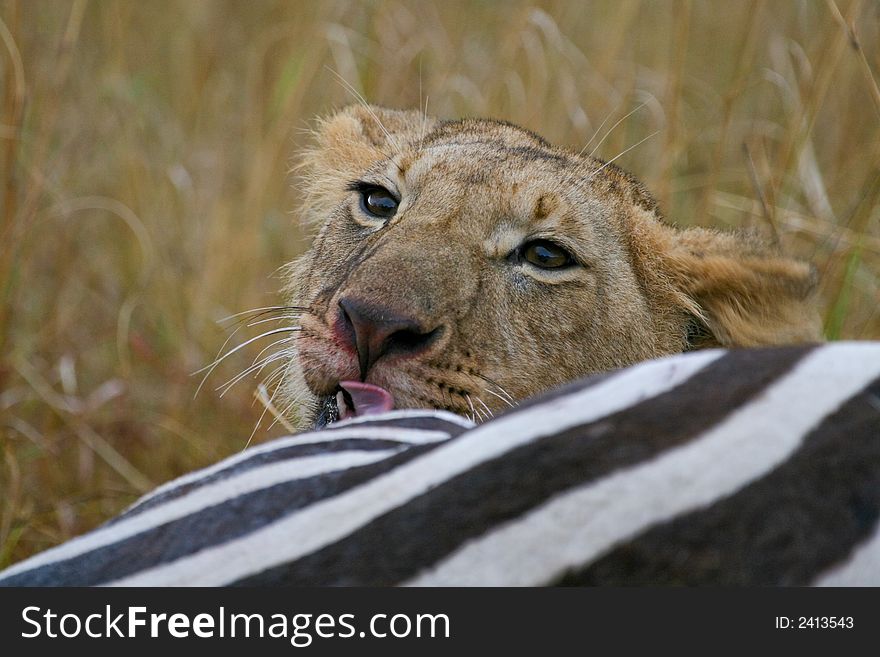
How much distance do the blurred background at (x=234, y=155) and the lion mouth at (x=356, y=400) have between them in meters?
1.35

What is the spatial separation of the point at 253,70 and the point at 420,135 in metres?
2.38

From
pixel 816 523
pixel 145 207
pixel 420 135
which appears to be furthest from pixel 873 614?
pixel 145 207

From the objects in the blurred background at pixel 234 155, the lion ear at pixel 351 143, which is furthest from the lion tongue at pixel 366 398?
the blurred background at pixel 234 155

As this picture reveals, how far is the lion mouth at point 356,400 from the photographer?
7.97 ft

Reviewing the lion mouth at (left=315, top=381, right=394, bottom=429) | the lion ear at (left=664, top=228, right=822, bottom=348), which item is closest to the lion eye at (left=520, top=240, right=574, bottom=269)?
the lion ear at (left=664, top=228, right=822, bottom=348)

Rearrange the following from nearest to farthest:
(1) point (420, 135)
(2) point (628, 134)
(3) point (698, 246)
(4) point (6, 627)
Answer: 1. (4) point (6, 627)
2. (3) point (698, 246)
3. (1) point (420, 135)
4. (2) point (628, 134)

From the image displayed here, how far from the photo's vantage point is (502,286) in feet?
9.43

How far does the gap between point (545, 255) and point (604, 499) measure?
1603 millimetres

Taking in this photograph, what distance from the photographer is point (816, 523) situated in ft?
4.65

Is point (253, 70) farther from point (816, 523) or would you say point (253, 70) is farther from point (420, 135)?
point (816, 523)

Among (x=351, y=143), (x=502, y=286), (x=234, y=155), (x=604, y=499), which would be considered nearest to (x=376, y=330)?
(x=502, y=286)

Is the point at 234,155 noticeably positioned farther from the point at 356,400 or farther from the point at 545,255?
the point at 356,400

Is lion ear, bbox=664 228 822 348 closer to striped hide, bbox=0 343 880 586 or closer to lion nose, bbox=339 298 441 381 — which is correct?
lion nose, bbox=339 298 441 381

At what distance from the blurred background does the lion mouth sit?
4.44 ft
